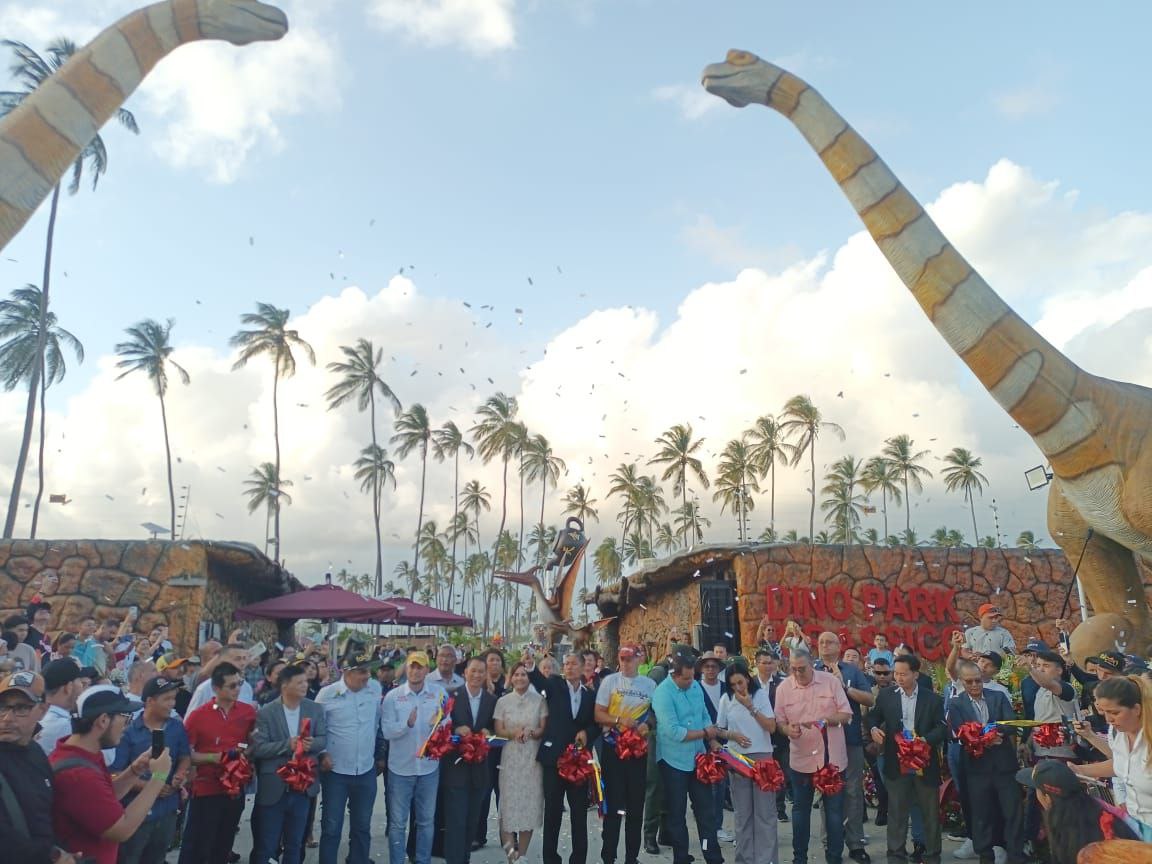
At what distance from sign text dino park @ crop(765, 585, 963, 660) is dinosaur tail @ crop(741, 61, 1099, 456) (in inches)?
419

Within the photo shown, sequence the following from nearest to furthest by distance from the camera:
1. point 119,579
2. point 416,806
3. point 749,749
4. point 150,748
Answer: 1. point 150,748
2. point 416,806
3. point 749,749
4. point 119,579

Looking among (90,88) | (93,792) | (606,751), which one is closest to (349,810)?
(606,751)

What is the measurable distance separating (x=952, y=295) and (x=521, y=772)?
18.4 ft

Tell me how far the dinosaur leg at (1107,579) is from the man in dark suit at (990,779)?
1.33m

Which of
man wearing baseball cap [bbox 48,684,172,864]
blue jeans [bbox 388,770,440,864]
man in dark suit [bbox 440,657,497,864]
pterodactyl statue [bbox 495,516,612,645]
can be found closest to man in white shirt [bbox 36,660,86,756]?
man wearing baseball cap [bbox 48,684,172,864]

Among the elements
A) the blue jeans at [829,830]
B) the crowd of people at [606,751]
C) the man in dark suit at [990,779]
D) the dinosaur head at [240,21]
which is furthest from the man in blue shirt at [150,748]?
the dinosaur head at [240,21]

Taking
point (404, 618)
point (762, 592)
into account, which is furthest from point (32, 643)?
point (762, 592)

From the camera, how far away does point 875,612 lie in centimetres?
1747

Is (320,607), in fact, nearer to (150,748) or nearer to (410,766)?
(410,766)

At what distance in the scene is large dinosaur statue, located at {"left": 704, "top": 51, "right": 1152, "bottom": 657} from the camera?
6.82 meters

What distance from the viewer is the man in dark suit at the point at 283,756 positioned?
19.0ft

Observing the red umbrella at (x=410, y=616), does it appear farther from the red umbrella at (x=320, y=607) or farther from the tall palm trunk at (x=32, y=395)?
the tall palm trunk at (x=32, y=395)

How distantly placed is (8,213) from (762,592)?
1467 cm

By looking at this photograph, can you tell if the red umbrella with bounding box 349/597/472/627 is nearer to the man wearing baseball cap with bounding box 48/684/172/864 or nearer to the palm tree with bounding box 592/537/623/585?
the man wearing baseball cap with bounding box 48/684/172/864
